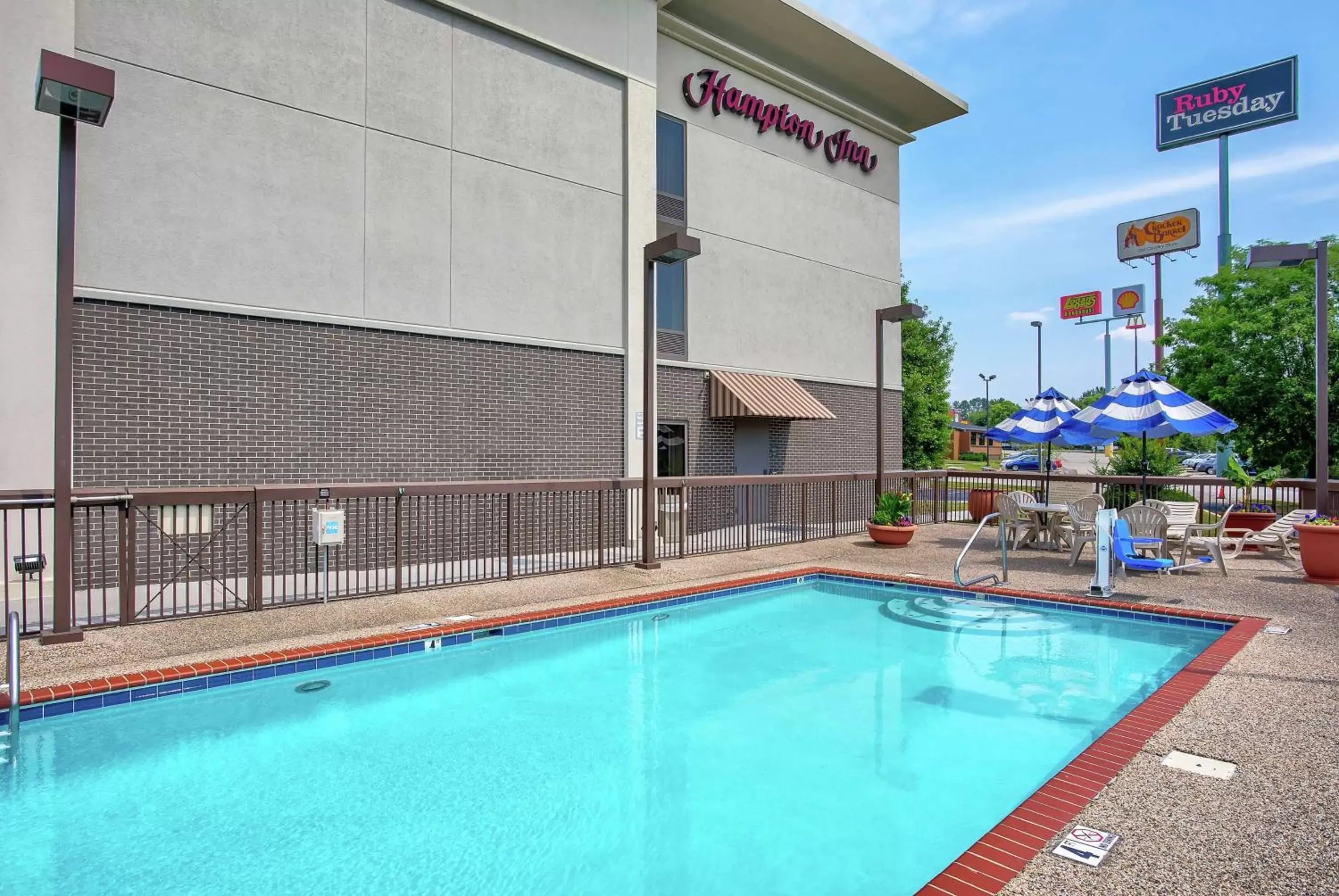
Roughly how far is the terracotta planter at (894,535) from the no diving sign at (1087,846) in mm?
9182

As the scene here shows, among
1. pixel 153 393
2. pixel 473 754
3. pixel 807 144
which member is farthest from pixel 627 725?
pixel 807 144

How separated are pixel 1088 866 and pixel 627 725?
3262 mm

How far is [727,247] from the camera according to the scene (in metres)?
14.9

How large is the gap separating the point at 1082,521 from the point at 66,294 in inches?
444

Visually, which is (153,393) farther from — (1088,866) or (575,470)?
(1088,866)

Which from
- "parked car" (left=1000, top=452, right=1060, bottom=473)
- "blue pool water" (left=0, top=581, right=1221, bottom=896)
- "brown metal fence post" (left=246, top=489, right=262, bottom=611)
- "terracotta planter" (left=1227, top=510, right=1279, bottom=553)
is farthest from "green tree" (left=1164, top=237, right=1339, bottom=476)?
"parked car" (left=1000, top=452, right=1060, bottom=473)

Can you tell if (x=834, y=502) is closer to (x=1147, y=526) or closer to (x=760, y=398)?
(x=760, y=398)

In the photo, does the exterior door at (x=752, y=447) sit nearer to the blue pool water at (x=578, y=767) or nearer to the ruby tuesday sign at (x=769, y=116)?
the ruby tuesday sign at (x=769, y=116)

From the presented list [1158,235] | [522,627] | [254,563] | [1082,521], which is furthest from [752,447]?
[1158,235]

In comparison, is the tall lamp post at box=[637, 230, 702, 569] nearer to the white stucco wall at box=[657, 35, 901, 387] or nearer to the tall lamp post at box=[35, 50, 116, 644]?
the white stucco wall at box=[657, 35, 901, 387]

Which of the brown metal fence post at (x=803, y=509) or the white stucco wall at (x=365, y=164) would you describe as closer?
the white stucco wall at (x=365, y=164)

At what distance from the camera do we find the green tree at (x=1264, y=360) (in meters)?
14.7

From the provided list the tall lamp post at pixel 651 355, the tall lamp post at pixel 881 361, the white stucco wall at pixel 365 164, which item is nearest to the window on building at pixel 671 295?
the white stucco wall at pixel 365 164

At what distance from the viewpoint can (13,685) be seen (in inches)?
169
